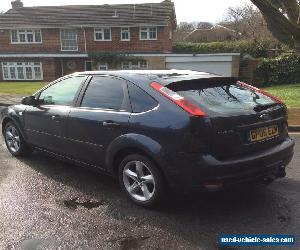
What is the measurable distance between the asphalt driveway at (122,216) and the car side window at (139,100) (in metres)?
1.11

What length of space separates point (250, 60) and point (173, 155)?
25.9 m

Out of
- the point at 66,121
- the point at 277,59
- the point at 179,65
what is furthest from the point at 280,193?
the point at 179,65

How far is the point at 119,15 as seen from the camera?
115ft

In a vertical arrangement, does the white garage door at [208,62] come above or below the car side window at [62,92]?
below

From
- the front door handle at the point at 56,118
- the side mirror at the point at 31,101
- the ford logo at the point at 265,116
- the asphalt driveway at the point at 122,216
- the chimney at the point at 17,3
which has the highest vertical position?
the chimney at the point at 17,3

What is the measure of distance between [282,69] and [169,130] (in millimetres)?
24150

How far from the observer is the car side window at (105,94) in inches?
183

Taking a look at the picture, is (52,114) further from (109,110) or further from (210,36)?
(210,36)

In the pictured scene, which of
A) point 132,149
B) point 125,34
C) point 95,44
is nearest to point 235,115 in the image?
point 132,149

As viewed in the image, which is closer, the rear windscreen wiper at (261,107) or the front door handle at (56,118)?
the rear windscreen wiper at (261,107)

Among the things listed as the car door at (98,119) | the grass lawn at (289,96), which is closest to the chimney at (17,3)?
the grass lawn at (289,96)

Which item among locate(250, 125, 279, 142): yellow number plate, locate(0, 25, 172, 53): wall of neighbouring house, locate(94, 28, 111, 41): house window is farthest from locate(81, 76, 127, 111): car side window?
locate(94, 28, 111, 41): house window

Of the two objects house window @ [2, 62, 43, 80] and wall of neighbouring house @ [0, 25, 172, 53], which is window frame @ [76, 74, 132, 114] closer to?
wall of neighbouring house @ [0, 25, 172, 53]

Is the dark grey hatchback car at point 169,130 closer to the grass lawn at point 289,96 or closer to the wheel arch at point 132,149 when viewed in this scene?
the wheel arch at point 132,149
